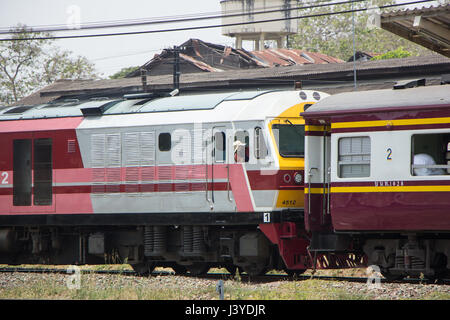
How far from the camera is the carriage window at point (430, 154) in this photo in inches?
551

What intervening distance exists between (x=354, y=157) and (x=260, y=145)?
7.59ft

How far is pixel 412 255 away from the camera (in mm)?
14391

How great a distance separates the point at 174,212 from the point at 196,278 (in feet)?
5.09

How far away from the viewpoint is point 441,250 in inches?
567

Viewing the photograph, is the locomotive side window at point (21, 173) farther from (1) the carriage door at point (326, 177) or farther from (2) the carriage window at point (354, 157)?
(2) the carriage window at point (354, 157)

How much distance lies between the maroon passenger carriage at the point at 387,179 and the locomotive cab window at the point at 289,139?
971mm

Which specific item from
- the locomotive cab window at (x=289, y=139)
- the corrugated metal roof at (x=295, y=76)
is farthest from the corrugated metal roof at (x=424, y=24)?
the corrugated metal roof at (x=295, y=76)

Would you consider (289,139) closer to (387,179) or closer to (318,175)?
(318,175)

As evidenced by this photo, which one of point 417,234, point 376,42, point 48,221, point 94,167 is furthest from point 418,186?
point 376,42

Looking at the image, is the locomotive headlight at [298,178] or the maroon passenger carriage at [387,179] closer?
the maroon passenger carriage at [387,179]

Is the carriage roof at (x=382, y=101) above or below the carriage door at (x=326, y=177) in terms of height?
above

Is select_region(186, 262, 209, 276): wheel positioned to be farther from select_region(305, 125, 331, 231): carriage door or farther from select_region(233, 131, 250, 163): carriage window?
select_region(305, 125, 331, 231): carriage door

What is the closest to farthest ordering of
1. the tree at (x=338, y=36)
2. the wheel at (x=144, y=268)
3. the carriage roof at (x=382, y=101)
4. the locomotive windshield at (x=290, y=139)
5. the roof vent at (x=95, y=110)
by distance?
the carriage roof at (x=382, y=101) → the locomotive windshield at (x=290, y=139) → the wheel at (x=144, y=268) → the roof vent at (x=95, y=110) → the tree at (x=338, y=36)

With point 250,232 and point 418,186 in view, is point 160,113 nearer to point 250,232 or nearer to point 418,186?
point 250,232
